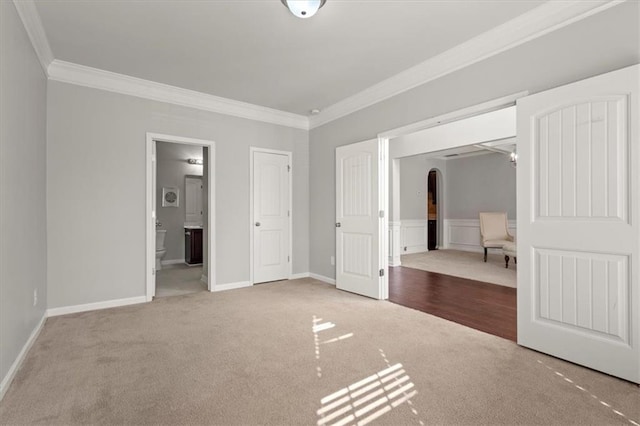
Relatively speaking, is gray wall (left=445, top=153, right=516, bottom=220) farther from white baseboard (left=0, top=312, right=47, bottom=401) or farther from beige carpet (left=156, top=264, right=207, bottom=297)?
white baseboard (left=0, top=312, right=47, bottom=401)

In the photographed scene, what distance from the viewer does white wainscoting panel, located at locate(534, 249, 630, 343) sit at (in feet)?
6.74

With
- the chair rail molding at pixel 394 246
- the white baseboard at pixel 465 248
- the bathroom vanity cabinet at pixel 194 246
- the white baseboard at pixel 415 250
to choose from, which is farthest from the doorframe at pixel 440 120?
the white baseboard at pixel 465 248

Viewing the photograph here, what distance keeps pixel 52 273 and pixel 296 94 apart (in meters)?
3.50

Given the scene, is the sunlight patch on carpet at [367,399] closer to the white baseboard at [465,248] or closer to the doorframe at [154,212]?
the doorframe at [154,212]

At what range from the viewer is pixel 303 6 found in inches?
90.7

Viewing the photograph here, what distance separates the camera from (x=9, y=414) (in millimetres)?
1693

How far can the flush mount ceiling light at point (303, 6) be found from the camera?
7.46 ft

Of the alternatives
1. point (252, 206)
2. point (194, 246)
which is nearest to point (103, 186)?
point (252, 206)

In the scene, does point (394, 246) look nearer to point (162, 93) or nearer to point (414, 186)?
point (414, 186)

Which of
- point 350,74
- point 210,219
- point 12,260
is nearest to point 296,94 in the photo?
point 350,74

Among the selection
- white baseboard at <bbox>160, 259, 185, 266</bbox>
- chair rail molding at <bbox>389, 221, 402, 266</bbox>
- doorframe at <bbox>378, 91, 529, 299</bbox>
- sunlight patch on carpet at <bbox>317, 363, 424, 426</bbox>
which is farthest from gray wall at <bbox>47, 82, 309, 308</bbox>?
chair rail molding at <bbox>389, 221, 402, 266</bbox>

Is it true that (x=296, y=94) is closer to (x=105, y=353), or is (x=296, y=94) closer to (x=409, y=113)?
(x=409, y=113)

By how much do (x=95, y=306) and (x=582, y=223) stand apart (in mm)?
4705

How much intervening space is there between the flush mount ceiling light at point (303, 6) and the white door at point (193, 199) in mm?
5889
